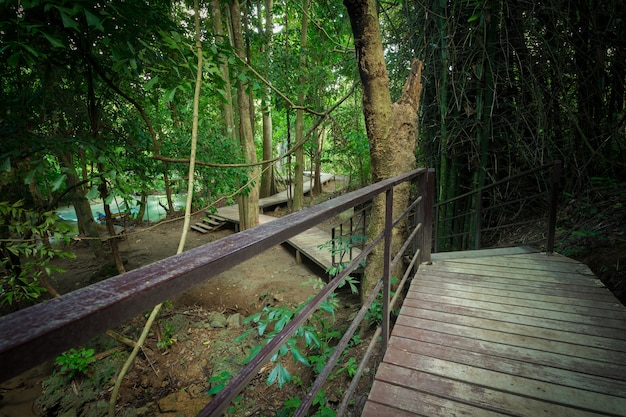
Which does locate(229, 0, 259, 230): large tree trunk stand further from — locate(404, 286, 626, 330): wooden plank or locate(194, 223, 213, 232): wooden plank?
locate(404, 286, 626, 330): wooden plank

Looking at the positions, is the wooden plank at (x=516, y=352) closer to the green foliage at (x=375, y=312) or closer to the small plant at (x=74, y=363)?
the green foliage at (x=375, y=312)

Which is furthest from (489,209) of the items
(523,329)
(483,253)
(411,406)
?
(411,406)

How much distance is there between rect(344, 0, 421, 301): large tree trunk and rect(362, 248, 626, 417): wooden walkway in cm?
106

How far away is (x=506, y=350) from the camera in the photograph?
5.91 ft

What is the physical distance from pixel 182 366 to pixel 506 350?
14.7 ft

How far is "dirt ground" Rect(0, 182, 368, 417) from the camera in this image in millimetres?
3838

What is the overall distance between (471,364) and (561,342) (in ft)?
2.11

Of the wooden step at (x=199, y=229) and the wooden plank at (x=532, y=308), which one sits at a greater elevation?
the wooden plank at (x=532, y=308)

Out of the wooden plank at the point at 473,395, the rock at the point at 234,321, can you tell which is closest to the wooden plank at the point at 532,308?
the wooden plank at the point at 473,395

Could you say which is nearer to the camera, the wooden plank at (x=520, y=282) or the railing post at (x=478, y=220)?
the wooden plank at (x=520, y=282)

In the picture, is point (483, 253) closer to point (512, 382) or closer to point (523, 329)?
point (523, 329)

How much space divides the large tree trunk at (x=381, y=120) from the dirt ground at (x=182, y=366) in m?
1.16

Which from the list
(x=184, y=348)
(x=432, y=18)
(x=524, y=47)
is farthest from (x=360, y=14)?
(x=184, y=348)

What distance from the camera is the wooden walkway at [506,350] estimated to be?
1.46 metres
